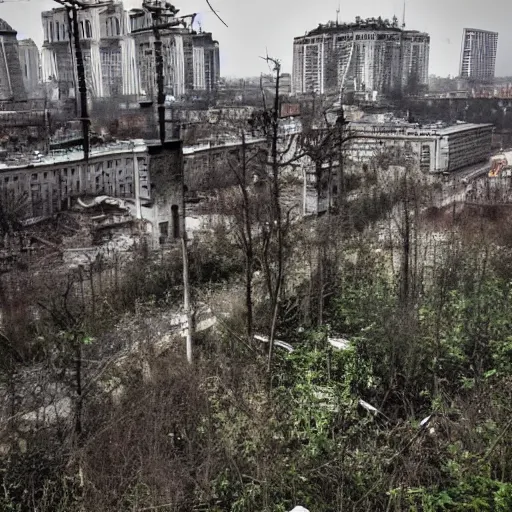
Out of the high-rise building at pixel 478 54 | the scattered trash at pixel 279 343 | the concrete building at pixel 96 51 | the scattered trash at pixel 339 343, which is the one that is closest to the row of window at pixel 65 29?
the concrete building at pixel 96 51

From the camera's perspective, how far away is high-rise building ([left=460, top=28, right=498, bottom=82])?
14586mm

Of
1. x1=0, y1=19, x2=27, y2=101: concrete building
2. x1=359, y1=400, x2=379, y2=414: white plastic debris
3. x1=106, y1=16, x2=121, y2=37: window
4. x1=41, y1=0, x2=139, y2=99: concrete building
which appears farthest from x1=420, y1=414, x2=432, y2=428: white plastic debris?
x1=0, y1=19, x2=27, y2=101: concrete building

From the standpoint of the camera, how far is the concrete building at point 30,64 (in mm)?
7781

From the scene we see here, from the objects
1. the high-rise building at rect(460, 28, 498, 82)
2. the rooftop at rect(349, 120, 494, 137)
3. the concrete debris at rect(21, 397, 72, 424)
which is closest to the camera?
the concrete debris at rect(21, 397, 72, 424)

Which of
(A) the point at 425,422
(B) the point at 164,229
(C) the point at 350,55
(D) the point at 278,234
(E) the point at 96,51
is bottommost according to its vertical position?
(A) the point at 425,422

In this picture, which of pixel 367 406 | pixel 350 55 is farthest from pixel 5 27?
pixel 350 55

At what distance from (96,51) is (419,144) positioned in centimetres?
561

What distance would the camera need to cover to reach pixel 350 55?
49.2 ft

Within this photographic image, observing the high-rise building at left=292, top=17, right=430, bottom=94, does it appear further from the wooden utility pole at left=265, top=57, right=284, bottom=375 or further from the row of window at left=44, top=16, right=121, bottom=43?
the wooden utility pole at left=265, top=57, right=284, bottom=375

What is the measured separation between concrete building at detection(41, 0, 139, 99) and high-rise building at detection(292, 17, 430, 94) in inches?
283

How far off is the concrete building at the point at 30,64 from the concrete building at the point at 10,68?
0.08 meters

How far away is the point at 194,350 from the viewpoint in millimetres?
3148

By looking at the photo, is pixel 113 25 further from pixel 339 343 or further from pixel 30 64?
pixel 339 343

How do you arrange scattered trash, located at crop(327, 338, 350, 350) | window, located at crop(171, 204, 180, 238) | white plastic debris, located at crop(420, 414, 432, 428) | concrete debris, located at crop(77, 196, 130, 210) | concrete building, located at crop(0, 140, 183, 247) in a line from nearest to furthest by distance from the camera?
white plastic debris, located at crop(420, 414, 432, 428)
scattered trash, located at crop(327, 338, 350, 350)
window, located at crop(171, 204, 180, 238)
concrete building, located at crop(0, 140, 183, 247)
concrete debris, located at crop(77, 196, 130, 210)
